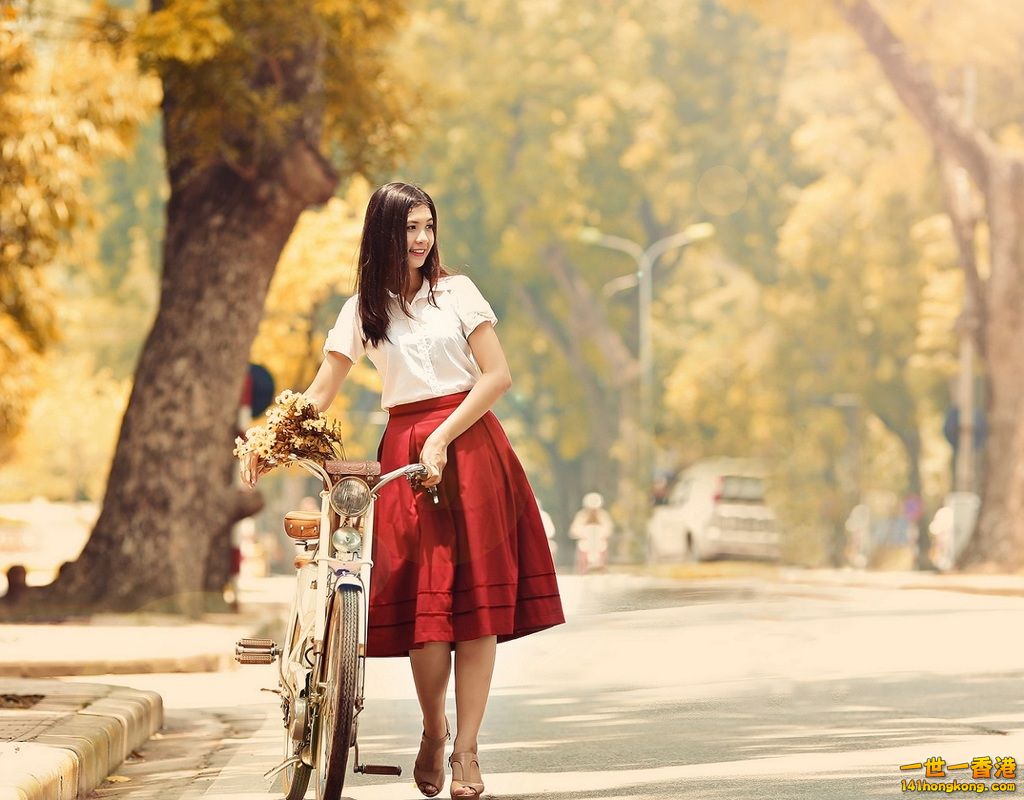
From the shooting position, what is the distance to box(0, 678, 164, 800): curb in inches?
289

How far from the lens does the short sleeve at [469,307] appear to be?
7.55 metres

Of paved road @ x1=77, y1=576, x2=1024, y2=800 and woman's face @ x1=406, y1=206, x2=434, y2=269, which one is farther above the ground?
woman's face @ x1=406, y1=206, x2=434, y2=269

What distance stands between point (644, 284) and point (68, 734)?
4535 centimetres

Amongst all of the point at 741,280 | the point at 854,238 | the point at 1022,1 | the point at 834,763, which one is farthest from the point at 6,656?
the point at 741,280

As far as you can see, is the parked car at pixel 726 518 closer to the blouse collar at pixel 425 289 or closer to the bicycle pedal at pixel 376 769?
the blouse collar at pixel 425 289

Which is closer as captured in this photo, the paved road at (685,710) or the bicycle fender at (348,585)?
the bicycle fender at (348,585)

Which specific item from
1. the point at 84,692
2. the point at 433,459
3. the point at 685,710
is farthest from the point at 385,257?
the point at 685,710

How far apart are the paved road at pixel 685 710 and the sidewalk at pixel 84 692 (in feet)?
0.57

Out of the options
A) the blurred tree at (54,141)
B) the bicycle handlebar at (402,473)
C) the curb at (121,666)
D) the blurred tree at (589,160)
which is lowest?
the curb at (121,666)

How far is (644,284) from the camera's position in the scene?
53.5 metres

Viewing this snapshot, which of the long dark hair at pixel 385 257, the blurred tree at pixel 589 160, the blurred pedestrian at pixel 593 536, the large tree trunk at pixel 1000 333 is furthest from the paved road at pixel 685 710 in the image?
the blurred tree at pixel 589 160

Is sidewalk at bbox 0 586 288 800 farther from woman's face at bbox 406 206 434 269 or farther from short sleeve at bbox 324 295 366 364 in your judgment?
woman's face at bbox 406 206 434 269

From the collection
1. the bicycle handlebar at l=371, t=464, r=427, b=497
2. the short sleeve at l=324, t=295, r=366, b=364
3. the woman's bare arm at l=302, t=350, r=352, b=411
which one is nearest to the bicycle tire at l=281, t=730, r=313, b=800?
the bicycle handlebar at l=371, t=464, r=427, b=497

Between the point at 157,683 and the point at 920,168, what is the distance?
30.6m
